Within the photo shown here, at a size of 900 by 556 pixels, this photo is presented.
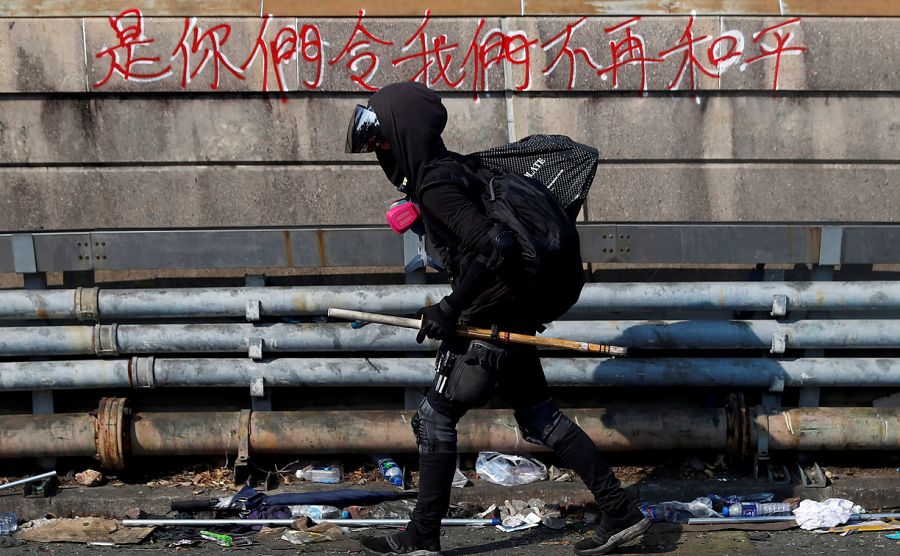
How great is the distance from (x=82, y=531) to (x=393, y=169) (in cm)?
229

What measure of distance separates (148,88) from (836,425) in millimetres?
4373

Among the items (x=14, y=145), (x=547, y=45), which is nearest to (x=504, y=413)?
(x=547, y=45)

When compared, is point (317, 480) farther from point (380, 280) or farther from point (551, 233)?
point (551, 233)

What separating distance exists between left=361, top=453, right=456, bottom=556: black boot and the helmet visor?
133 cm

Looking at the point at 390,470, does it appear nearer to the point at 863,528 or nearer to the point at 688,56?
the point at 863,528

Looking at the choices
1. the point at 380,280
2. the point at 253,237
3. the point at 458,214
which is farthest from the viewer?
the point at 380,280

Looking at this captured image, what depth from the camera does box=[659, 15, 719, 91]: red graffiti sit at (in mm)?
6449

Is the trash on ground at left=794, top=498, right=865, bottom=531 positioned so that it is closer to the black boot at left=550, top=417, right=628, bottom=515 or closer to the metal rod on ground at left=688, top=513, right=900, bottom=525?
the metal rod on ground at left=688, top=513, right=900, bottom=525

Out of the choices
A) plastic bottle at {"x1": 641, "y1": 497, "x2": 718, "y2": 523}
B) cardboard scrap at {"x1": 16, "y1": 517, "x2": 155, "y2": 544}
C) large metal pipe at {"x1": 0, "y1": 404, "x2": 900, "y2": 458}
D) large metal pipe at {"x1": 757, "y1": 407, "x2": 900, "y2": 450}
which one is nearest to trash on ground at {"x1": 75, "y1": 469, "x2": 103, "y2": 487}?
large metal pipe at {"x1": 0, "y1": 404, "x2": 900, "y2": 458}

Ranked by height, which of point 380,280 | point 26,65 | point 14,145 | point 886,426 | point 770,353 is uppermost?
point 26,65

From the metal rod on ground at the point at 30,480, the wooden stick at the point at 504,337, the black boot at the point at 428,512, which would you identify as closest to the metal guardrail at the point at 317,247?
the wooden stick at the point at 504,337

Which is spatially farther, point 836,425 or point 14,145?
point 14,145

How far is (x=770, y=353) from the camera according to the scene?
5477 millimetres

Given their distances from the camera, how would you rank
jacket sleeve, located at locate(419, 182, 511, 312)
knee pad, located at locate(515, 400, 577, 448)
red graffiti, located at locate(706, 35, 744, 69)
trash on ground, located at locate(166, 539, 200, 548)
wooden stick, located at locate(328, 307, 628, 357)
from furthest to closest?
red graffiti, located at locate(706, 35, 744, 69) < trash on ground, located at locate(166, 539, 200, 548) < knee pad, located at locate(515, 400, 577, 448) < wooden stick, located at locate(328, 307, 628, 357) < jacket sleeve, located at locate(419, 182, 511, 312)
